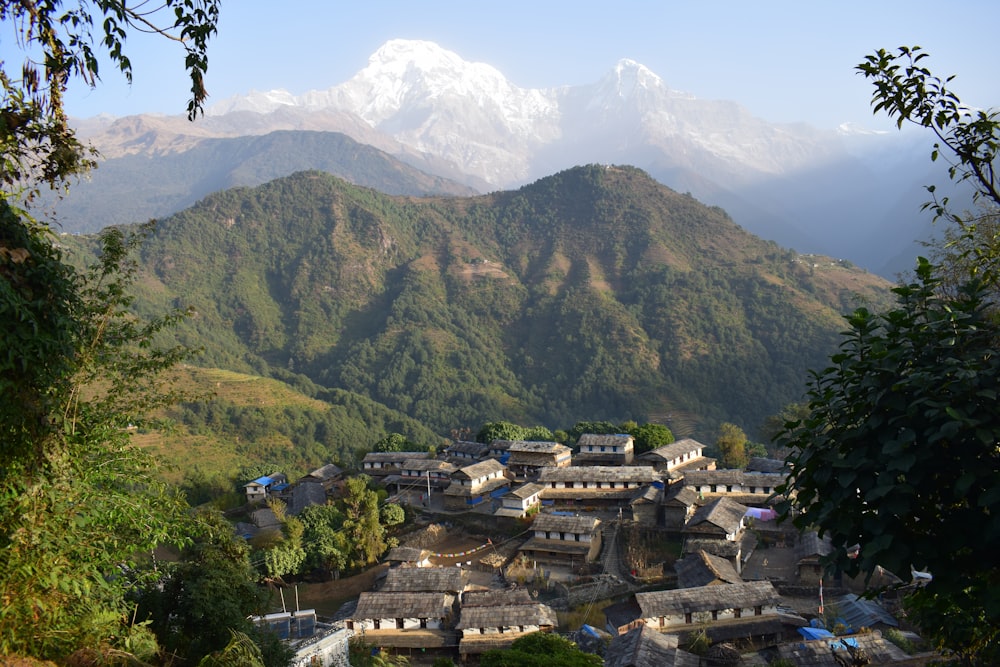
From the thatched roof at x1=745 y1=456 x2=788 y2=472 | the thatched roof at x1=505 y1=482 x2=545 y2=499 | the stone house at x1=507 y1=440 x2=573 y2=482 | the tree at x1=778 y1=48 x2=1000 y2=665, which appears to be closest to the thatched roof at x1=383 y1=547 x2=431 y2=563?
the thatched roof at x1=505 y1=482 x2=545 y2=499

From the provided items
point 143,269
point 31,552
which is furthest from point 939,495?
point 143,269

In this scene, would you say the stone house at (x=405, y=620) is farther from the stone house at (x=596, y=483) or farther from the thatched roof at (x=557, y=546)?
the stone house at (x=596, y=483)

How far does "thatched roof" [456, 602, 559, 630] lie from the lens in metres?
22.6

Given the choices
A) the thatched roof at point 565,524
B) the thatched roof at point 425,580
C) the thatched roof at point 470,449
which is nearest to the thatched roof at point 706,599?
the thatched roof at point 425,580

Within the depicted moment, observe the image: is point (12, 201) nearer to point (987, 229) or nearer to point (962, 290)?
point (962, 290)

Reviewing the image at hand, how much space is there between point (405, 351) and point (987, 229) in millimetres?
100080

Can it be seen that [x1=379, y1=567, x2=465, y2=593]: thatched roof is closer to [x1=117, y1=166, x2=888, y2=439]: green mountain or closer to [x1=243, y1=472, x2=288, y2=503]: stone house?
[x1=243, y1=472, x2=288, y2=503]: stone house

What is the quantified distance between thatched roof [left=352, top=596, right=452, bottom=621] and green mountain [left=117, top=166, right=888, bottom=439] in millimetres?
57328

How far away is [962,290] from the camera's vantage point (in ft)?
20.5

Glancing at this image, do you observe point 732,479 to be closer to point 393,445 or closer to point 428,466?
point 428,466

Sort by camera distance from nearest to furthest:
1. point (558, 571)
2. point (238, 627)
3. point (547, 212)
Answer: point (238, 627) → point (558, 571) → point (547, 212)

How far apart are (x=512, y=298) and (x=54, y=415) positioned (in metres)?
114

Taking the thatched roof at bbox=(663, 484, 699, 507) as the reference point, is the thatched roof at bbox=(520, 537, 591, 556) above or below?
below

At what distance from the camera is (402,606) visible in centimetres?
2444
